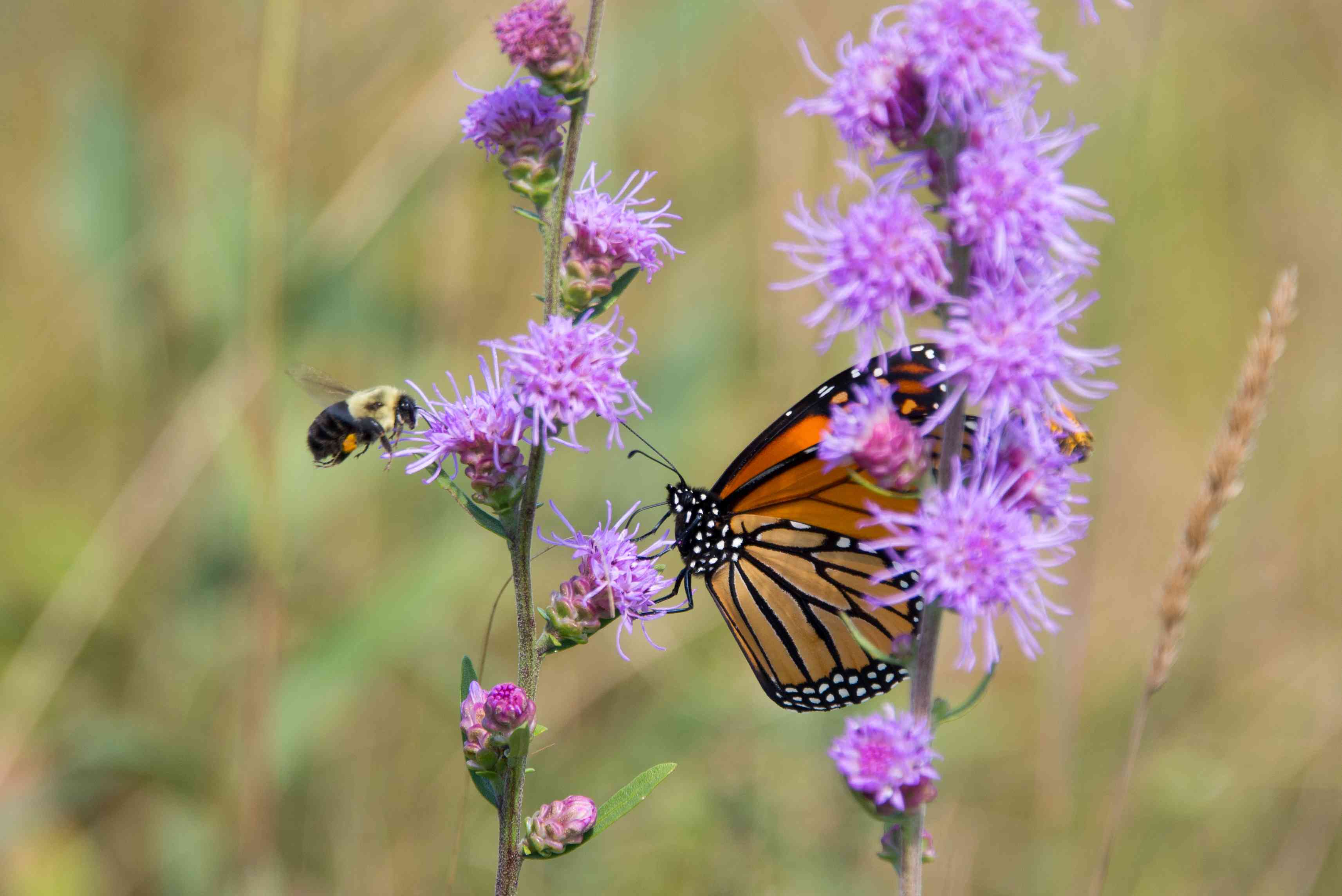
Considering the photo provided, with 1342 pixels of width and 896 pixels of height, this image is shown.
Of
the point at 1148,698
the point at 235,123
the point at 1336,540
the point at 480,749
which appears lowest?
the point at 480,749

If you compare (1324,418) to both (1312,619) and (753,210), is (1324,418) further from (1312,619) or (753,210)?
(753,210)

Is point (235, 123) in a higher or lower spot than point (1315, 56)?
lower

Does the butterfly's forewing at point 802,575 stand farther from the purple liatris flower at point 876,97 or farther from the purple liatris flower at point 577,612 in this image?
the purple liatris flower at point 876,97

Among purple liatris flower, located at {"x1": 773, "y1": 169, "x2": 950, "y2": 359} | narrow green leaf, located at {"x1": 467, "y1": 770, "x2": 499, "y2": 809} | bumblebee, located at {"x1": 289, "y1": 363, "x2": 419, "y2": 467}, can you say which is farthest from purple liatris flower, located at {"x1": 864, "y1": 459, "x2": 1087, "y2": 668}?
bumblebee, located at {"x1": 289, "y1": 363, "x2": 419, "y2": 467}

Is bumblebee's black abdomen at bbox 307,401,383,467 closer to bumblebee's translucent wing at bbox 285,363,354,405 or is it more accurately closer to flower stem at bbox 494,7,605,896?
bumblebee's translucent wing at bbox 285,363,354,405

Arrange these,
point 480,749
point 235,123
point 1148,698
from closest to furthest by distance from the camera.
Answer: point 480,749 → point 1148,698 → point 235,123

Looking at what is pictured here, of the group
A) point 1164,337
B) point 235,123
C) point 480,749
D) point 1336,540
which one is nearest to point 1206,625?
point 1336,540

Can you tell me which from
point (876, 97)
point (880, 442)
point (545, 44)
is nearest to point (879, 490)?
point (880, 442)
